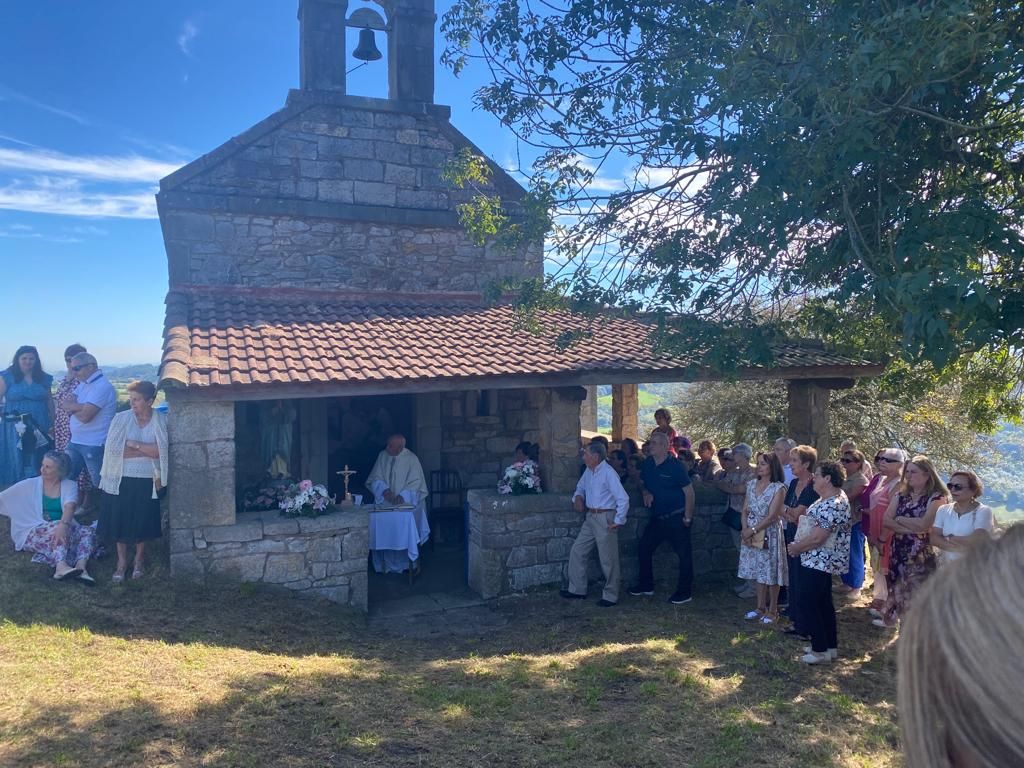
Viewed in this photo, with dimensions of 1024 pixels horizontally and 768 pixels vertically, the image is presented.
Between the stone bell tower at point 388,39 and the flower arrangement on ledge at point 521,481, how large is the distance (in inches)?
249

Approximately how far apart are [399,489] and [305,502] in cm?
173

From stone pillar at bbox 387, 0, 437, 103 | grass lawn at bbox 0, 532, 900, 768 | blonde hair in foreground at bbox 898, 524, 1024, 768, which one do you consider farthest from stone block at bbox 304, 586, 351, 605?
stone pillar at bbox 387, 0, 437, 103

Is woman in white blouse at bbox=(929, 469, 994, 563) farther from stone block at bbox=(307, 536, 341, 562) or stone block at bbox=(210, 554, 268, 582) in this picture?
stone block at bbox=(210, 554, 268, 582)

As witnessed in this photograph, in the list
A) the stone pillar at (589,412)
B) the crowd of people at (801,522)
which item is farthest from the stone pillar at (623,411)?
the crowd of people at (801,522)

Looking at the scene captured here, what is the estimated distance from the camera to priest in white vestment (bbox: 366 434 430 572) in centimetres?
899

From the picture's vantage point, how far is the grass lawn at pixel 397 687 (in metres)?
4.29

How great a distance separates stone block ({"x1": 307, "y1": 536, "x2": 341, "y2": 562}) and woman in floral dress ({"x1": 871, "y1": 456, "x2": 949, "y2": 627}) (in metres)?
5.03

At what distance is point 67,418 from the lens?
8.07 meters

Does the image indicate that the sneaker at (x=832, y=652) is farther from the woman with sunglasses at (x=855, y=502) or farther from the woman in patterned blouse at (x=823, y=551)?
the woman with sunglasses at (x=855, y=502)

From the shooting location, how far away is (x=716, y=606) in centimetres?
779

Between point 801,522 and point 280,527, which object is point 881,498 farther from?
point 280,527

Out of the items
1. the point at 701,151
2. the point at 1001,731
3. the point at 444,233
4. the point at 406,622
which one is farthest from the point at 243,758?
the point at 444,233

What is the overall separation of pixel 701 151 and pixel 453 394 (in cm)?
604

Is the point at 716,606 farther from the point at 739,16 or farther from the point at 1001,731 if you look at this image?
the point at 1001,731
